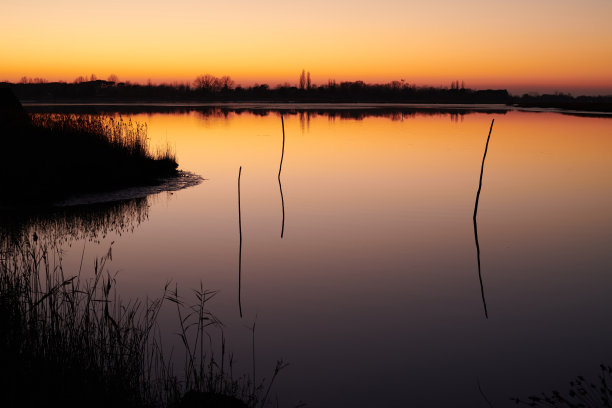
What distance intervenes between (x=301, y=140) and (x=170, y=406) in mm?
28864

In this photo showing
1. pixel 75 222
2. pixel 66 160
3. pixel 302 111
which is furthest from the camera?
pixel 302 111

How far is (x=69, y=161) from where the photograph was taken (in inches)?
560

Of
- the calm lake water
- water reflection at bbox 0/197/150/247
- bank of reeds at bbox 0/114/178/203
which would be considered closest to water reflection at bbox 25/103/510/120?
bank of reeds at bbox 0/114/178/203

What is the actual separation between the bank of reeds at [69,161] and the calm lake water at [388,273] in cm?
148

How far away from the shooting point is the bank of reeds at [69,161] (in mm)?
12992

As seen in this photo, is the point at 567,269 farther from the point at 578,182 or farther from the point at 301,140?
the point at 301,140

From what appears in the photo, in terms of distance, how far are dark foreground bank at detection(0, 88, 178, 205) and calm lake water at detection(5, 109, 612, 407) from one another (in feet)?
4.88

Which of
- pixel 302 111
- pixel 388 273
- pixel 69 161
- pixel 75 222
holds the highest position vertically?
pixel 302 111

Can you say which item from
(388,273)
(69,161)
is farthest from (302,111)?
(388,273)

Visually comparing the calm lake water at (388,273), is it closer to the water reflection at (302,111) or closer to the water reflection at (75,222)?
the water reflection at (75,222)

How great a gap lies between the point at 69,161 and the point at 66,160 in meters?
0.08

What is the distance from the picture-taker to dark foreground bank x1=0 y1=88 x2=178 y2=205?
42.5ft

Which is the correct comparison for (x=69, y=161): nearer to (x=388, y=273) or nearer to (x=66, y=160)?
(x=66, y=160)

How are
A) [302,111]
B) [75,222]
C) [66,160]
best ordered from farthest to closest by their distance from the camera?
[302,111] < [66,160] < [75,222]
